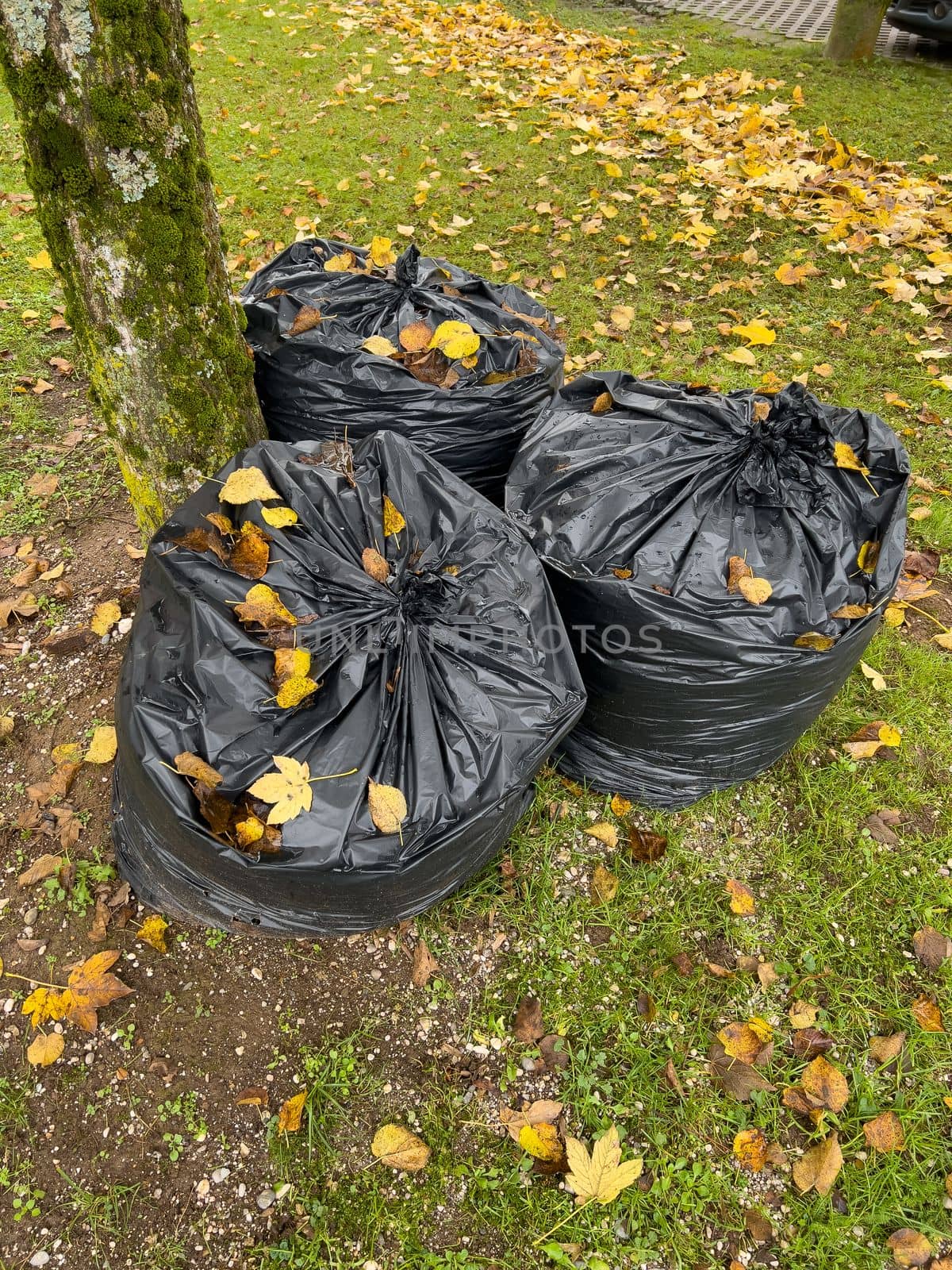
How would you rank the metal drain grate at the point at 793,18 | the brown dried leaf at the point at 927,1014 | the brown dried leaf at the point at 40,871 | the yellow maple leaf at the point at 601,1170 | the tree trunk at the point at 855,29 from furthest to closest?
the metal drain grate at the point at 793,18, the tree trunk at the point at 855,29, the brown dried leaf at the point at 40,871, the brown dried leaf at the point at 927,1014, the yellow maple leaf at the point at 601,1170

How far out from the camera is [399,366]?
186 cm

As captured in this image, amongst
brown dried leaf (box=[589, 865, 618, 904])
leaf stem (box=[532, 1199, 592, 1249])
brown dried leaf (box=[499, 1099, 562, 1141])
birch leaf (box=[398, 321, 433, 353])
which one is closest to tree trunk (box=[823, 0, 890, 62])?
birch leaf (box=[398, 321, 433, 353])

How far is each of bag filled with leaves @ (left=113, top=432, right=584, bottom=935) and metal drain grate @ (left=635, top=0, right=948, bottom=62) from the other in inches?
269

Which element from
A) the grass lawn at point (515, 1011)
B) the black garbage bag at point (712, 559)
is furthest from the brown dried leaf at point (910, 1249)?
the black garbage bag at point (712, 559)

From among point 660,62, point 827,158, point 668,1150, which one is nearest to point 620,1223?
point 668,1150

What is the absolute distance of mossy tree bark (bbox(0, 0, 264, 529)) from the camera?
1.33 metres

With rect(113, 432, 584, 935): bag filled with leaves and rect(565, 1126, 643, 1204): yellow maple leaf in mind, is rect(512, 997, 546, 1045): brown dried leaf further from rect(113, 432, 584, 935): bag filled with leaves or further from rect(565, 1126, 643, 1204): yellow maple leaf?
rect(113, 432, 584, 935): bag filled with leaves

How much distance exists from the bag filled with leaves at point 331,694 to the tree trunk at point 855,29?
6052mm

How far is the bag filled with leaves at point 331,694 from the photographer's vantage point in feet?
4.21

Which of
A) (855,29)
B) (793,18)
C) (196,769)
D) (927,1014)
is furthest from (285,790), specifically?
(793,18)

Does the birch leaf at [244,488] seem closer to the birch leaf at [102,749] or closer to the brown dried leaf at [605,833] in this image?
the birch leaf at [102,749]

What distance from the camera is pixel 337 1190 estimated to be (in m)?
1.37

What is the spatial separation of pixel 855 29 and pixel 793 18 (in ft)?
5.38

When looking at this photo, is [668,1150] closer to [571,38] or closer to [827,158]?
[827,158]
